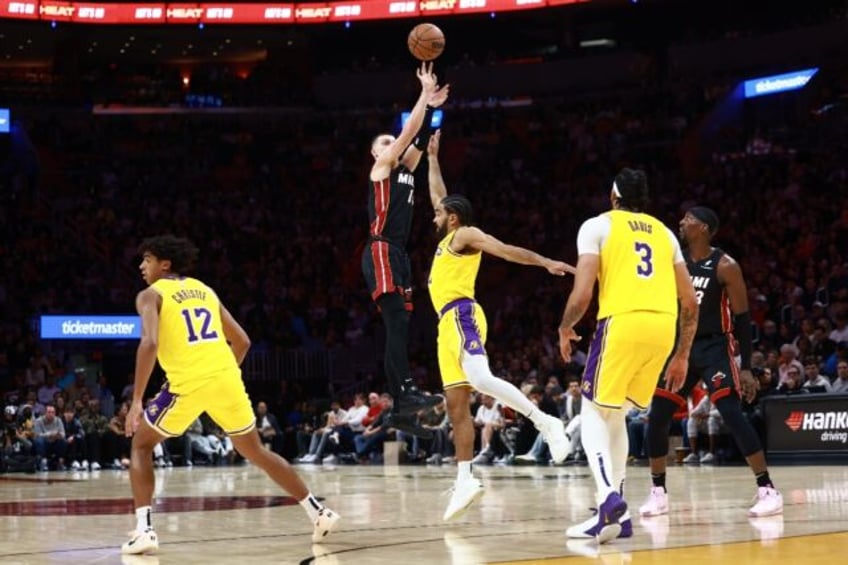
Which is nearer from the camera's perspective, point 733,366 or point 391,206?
point 733,366

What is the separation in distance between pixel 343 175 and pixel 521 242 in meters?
6.24

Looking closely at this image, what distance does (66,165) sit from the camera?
32.2 meters

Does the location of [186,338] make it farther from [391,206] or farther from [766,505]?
[766,505]

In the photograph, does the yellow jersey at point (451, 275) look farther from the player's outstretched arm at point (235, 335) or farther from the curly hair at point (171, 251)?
the curly hair at point (171, 251)

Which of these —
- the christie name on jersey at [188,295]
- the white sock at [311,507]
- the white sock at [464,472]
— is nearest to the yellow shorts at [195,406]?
the christie name on jersey at [188,295]

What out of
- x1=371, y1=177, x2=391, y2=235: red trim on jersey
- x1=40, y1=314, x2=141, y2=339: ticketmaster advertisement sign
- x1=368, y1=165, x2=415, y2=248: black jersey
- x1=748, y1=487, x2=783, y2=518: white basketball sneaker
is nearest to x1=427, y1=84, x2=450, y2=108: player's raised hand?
x1=368, y1=165, x2=415, y2=248: black jersey

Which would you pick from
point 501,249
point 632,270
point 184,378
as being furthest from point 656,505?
point 184,378

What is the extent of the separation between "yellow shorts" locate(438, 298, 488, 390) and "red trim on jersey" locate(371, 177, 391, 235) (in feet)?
2.63

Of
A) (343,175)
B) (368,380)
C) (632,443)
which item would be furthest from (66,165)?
(632,443)

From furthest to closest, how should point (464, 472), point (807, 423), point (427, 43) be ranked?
point (807, 423) → point (427, 43) → point (464, 472)

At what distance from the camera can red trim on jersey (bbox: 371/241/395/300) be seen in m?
9.01

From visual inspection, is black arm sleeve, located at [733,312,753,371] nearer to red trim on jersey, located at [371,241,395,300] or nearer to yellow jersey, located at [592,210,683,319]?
yellow jersey, located at [592,210,683,319]

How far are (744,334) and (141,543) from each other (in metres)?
4.49

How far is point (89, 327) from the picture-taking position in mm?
26250
